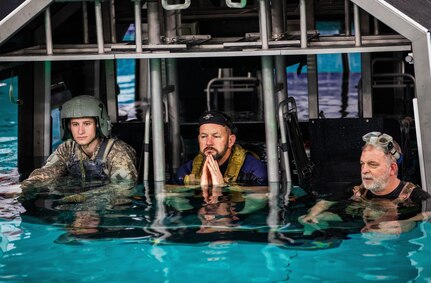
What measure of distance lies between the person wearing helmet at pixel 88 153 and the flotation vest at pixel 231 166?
0.51m

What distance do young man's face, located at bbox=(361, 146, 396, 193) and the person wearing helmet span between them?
2068 millimetres

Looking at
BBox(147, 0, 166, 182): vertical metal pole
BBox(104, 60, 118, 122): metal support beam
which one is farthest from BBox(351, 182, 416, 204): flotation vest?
BBox(104, 60, 118, 122): metal support beam

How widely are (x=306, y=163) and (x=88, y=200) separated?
6.03 ft

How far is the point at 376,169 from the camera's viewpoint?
6.95m

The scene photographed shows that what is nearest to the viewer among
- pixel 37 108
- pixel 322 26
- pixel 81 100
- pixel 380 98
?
pixel 81 100

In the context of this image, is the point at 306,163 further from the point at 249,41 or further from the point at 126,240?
the point at 126,240

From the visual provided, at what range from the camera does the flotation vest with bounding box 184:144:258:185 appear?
786 centimetres

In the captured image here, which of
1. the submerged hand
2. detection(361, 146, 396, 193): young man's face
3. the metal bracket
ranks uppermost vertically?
the metal bracket

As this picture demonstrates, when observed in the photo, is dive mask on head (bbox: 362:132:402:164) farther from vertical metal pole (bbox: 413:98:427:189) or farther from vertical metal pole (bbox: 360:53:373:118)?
vertical metal pole (bbox: 360:53:373:118)

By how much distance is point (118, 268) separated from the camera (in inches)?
239

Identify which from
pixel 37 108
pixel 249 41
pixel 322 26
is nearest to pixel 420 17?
pixel 249 41

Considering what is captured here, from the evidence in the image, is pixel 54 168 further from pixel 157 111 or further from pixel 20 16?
pixel 20 16

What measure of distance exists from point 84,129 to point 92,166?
0.33m

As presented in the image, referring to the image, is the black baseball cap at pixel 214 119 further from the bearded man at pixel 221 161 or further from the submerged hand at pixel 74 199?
the submerged hand at pixel 74 199
